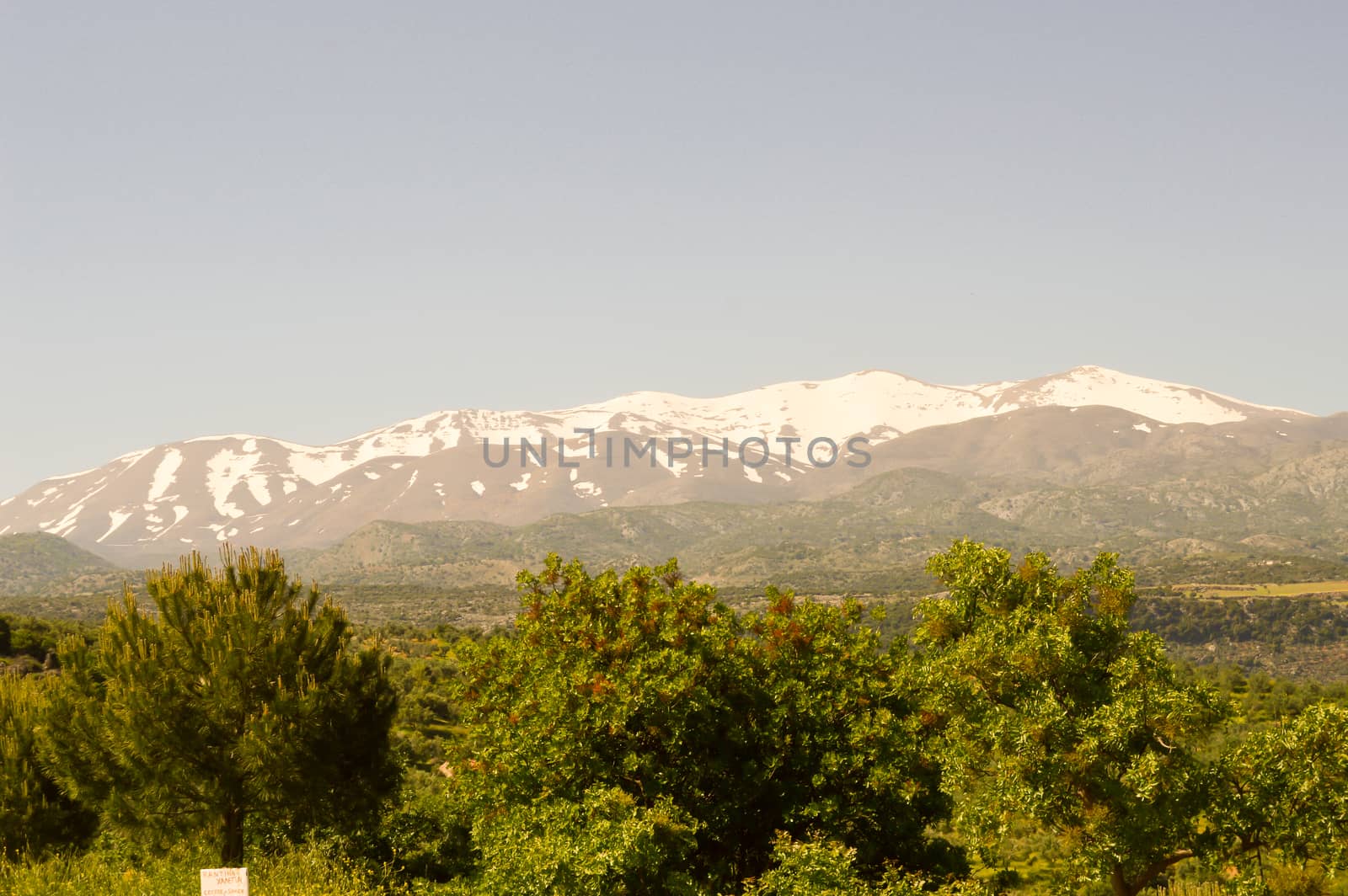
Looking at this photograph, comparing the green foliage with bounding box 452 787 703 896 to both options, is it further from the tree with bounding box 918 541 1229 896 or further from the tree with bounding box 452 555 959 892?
the tree with bounding box 918 541 1229 896

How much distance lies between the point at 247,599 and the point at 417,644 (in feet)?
354

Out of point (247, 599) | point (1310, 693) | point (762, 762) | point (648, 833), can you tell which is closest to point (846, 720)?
point (762, 762)

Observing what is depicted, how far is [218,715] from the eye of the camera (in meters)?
28.5

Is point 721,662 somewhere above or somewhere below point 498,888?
above

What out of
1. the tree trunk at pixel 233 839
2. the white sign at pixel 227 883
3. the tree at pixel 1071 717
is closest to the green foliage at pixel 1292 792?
the tree at pixel 1071 717

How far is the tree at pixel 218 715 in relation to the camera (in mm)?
28078

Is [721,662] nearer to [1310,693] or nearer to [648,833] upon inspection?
[648,833]

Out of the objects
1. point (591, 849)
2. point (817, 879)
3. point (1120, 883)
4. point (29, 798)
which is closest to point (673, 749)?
point (591, 849)

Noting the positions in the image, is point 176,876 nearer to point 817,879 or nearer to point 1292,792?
point 817,879

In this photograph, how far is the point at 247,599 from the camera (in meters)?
29.0

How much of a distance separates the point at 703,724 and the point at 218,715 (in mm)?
12802

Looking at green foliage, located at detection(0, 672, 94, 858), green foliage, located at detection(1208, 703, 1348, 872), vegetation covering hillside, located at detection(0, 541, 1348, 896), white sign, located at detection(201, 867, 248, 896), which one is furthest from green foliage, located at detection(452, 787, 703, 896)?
green foliage, located at detection(0, 672, 94, 858)

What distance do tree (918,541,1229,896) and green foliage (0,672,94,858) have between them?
25.1m

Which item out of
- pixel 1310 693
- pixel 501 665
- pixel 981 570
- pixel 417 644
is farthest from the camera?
pixel 417 644
